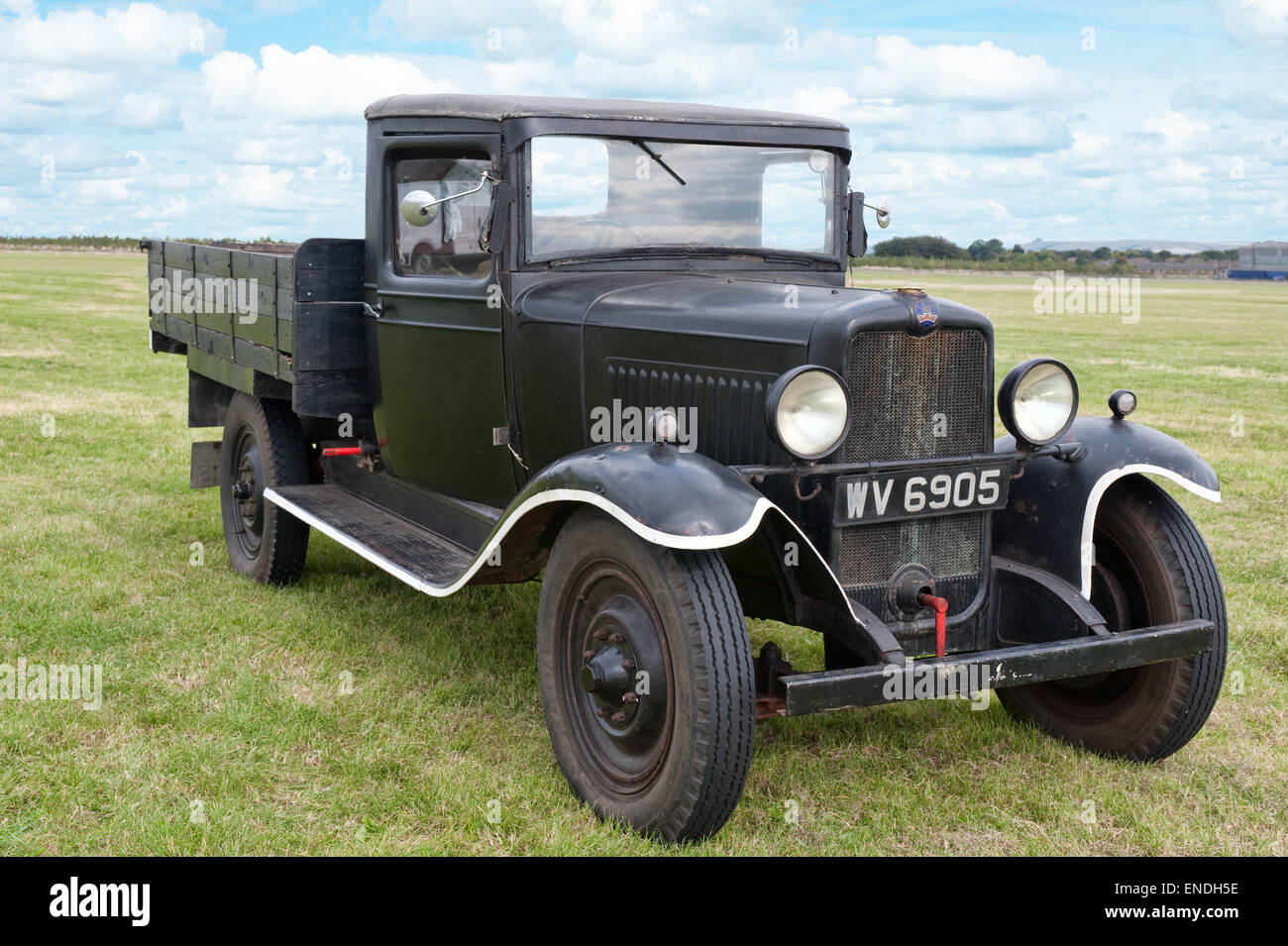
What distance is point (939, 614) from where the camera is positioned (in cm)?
377

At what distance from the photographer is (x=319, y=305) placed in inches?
215

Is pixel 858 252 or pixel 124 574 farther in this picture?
pixel 124 574

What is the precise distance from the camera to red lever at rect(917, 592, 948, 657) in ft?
12.4

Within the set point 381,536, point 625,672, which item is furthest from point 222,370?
point 625,672

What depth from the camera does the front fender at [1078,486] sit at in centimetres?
405

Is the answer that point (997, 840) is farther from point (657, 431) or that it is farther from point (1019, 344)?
point (1019, 344)

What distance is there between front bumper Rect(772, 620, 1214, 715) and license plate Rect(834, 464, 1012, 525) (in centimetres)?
47

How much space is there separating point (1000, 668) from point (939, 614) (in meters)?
0.30

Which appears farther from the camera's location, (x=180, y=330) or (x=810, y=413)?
(x=180, y=330)

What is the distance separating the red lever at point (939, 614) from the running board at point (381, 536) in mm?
1559

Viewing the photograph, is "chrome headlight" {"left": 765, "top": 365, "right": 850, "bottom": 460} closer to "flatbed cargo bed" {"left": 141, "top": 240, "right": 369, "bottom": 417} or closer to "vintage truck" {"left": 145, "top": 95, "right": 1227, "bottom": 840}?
"vintage truck" {"left": 145, "top": 95, "right": 1227, "bottom": 840}

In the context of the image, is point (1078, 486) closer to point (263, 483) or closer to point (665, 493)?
point (665, 493)

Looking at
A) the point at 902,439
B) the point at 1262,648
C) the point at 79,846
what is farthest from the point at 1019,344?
the point at 79,846
